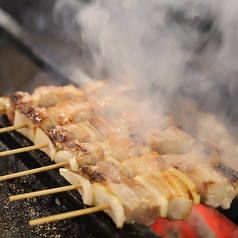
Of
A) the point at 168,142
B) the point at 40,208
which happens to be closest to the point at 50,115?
the point at 40,208

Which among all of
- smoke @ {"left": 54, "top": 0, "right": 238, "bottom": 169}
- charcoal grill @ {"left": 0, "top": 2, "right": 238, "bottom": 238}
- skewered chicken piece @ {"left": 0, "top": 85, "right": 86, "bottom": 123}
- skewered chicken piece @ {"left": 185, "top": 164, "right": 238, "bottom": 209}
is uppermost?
smoke @ {"left": 54, "top": 0, "right": 238, "bottom": 169}

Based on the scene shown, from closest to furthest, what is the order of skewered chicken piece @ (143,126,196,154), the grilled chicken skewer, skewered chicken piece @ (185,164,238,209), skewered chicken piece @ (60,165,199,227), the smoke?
skewered chicken piece @ (60,165,199,227) < the grilled chicken skewer < skewered chicken piece @ (185,164,238,209) < skewered chicken piece @ (143,126,196,154) < the smoke

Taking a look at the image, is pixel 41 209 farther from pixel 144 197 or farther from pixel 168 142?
pixel 168 142

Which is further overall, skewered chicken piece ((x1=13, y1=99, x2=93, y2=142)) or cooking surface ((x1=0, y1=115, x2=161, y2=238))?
skewered chicken piece ((x1=13, y1=99, x2=93, y2=142))

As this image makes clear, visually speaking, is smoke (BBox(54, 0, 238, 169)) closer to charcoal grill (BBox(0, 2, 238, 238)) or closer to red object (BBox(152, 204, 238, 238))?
red object (BBox(152, 204, 238, 238))

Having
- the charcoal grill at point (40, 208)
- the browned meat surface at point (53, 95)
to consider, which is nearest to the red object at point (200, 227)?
the charcoal grill at point (40, 208)

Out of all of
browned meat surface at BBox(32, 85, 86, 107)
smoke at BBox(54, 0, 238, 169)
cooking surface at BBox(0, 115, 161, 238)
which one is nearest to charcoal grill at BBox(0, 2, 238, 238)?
cooking surface at BBox(0, 115, 161, 238)

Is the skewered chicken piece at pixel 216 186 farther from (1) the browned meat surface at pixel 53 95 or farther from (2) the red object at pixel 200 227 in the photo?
(1) the browned meat surface at pixel 53 95
